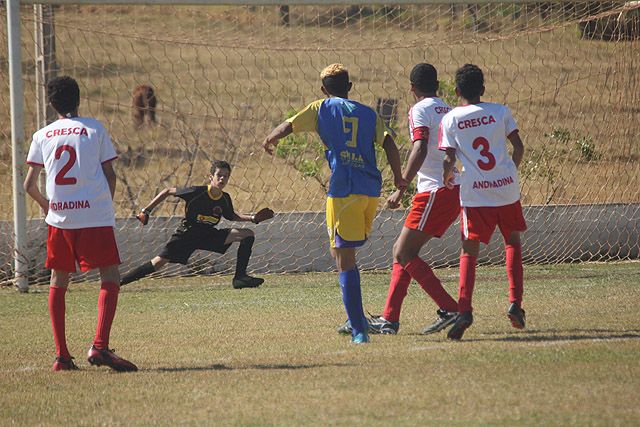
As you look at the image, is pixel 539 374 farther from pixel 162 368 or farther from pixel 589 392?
pixel 162 368

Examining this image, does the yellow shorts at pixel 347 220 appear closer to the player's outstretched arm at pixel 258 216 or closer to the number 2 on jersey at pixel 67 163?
the number 2 on jersey at pixel 67 163

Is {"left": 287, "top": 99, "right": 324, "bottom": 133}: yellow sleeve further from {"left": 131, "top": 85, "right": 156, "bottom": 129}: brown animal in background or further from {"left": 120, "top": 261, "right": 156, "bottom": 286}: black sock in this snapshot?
{"left": 131, "top": 85, "right": 156, "bottom": 129}: brown animal in background

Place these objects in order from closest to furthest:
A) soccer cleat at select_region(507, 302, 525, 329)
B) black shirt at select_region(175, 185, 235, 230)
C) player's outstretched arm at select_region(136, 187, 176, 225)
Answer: soccer cleat at select_region(507, 302, 525, 329), player's outstretched arm at select_region(136, 187, 176, 225), black shirt at select_region(175, 185, 235, 230)

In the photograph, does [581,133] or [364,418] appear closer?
[364,418]

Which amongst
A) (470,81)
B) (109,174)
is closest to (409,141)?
(470,81)

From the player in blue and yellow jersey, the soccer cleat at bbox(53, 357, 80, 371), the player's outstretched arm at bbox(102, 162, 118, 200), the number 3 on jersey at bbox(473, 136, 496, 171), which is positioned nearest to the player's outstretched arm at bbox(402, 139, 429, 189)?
the player in blue and yellow jersey

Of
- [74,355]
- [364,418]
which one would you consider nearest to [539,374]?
[364,418]

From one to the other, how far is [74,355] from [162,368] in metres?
1.02

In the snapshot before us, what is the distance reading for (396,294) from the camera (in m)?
7.93

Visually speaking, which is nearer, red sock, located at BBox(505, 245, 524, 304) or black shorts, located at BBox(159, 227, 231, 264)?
red sock, located at BBox(505, 245, 524, 304)

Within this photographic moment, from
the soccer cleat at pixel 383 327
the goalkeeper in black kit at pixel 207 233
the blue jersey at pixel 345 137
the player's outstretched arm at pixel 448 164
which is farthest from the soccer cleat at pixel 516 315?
the goalkeeper in black kit at pixel 207 233

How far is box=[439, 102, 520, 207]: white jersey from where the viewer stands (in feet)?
24.6

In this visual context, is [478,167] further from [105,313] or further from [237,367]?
[105,313]

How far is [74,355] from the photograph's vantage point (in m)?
7.58
